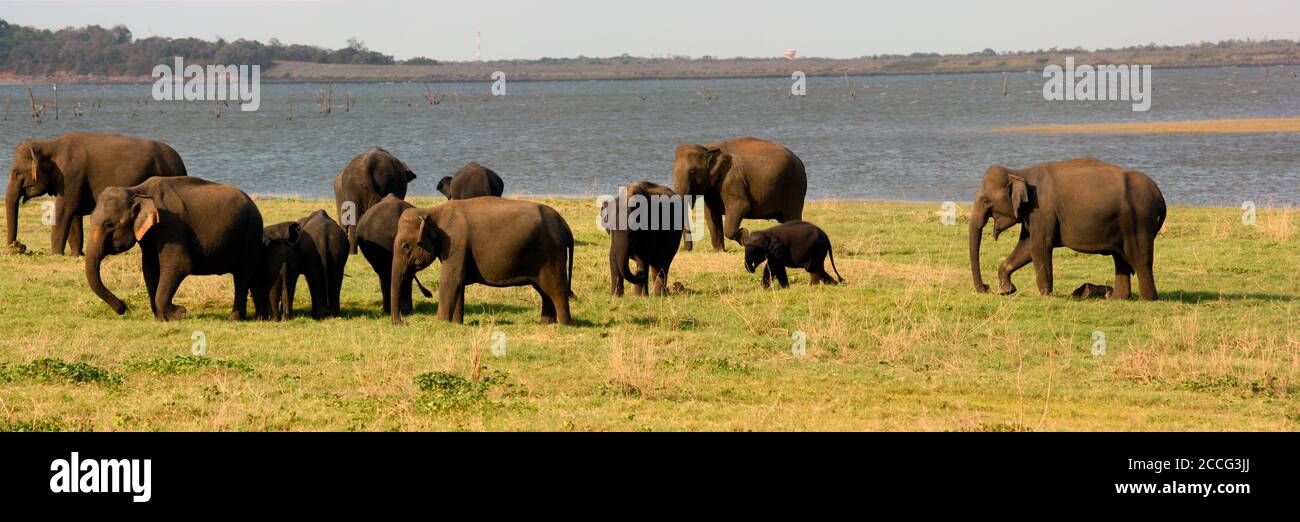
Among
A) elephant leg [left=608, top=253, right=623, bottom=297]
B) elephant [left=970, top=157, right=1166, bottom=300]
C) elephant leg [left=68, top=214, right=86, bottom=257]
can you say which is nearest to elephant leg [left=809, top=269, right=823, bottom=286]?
elephant [left=970, top=157, right=1166, bottom=300]

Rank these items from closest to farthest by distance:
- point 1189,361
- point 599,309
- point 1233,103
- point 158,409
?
point 158,409 < point 1189,361 < point 599,309 < point 1233,103

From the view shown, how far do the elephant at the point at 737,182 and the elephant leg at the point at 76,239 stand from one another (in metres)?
8.20

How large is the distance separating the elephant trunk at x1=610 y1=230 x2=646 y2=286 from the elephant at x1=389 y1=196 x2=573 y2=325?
7.76ft

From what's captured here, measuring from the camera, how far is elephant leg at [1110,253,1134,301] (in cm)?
1755

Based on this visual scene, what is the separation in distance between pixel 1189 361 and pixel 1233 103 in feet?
350

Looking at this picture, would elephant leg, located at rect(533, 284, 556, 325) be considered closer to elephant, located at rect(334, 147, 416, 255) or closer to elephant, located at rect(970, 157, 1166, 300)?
elephant, located at rect(970, 157, 1166, 300)

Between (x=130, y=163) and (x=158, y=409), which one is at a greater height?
(x=130, y=163)

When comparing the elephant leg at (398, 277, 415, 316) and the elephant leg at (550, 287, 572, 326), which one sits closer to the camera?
the elephant leg at (550, 287, 572, 326)

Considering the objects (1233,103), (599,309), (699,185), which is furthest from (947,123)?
(599,309)

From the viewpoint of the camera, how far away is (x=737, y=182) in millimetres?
22547

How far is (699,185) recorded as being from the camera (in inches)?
881

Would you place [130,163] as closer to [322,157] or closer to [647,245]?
[647,245]

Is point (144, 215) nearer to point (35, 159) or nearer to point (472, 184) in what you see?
point (35, 159)

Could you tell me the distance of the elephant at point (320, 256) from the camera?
15.8 m
